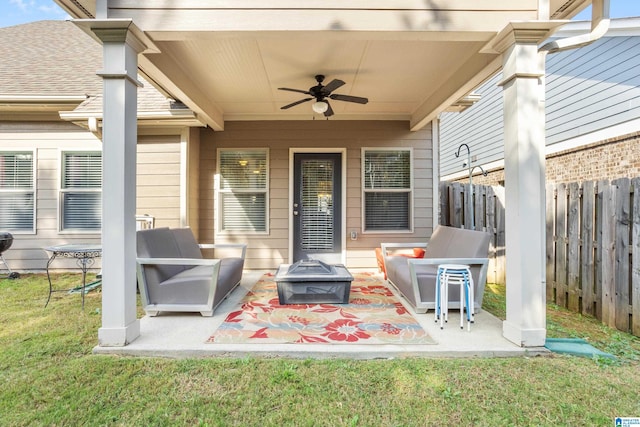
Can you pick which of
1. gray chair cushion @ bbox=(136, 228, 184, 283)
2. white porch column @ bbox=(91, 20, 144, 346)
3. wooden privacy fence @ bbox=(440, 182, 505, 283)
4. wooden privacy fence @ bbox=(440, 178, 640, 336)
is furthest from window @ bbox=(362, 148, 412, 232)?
white porch column @ bbox=(91, 20, 144, 346)

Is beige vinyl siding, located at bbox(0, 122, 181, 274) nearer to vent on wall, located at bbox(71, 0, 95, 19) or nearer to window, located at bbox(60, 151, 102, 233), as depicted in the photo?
window, located at bbox(60, 151, 102, 233)

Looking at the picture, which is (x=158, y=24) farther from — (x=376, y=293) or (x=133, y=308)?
(x=376, y=293)

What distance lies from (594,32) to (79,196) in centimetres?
716

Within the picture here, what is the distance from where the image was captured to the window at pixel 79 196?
553cm

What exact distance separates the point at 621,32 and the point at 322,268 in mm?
6445

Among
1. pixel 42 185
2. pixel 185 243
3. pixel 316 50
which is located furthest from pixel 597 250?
pixel 42 185

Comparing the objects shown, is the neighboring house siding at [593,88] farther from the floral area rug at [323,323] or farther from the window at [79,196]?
the window at [79,196]

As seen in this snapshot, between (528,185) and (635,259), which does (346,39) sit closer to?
(528,185)

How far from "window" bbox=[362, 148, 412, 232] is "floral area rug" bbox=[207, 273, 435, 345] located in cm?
193

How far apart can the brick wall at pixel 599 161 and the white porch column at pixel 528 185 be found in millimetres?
3510

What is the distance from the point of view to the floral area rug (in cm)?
276

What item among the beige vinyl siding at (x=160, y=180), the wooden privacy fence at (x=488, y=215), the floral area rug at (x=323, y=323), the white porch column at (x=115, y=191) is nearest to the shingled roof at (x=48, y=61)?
the beige vinyl siding at (x=160, y=180)

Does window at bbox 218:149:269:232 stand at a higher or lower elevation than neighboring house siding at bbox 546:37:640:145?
lower

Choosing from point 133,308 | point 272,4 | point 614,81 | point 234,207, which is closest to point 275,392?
point 133,308
